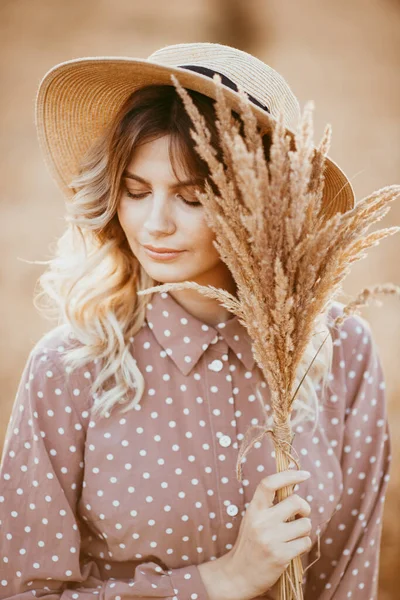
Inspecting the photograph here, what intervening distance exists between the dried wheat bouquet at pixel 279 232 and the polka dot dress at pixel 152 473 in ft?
1.40

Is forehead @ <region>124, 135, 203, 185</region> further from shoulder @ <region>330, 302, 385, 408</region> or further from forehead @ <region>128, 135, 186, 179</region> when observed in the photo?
shoulder @ <region>330, 302, 385, 408</region>

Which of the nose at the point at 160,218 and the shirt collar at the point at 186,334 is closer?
the nose at the point at 160,218

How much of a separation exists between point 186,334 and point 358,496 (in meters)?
0.61

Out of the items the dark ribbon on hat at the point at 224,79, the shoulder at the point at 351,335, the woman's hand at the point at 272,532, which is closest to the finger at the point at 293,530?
the woman's hand at the point at 272,532

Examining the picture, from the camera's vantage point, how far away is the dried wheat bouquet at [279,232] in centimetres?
113

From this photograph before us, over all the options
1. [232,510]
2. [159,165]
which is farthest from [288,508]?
[159,165]

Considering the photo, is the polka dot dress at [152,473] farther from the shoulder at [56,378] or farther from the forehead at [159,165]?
the forehead at [159,165]

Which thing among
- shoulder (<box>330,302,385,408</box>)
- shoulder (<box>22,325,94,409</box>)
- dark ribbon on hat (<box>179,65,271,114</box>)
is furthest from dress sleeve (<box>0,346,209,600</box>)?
dark ribbon on hat (<box>179,65,271,114</box>)

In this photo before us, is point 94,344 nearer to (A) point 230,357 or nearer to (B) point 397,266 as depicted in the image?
(A) point 230,357

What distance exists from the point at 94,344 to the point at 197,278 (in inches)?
11.9

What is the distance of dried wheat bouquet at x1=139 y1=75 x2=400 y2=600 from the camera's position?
1129 millimetres

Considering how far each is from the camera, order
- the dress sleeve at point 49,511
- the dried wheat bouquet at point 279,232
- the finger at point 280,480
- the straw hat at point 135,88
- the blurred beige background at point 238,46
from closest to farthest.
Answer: the dried wheat bouquet at point 279,232, the finger at point 280,480, the straw hat at point 135,88, the dress sleeve at point 49,511, the blurred beige background at point 238,46

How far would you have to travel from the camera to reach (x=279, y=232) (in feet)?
3.83

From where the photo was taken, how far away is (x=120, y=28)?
439cm
